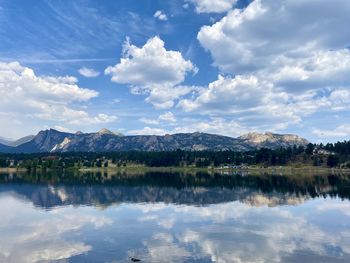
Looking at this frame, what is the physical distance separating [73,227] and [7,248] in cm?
1971

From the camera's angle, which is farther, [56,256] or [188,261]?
[56,256]

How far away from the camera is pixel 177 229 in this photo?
78.2 metres

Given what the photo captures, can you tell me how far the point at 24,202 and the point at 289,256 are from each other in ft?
329

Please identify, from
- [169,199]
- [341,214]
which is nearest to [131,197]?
[169,199]

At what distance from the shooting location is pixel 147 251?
58.8 m

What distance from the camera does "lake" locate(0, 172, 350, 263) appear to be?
57.2 m

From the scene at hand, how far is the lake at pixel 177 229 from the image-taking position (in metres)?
57.2

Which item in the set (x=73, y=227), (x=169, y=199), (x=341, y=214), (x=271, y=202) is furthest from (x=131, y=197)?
(x=341, y=214)

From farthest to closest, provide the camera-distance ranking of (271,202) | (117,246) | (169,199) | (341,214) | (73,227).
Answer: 1. (169,199)
2. (271,202)
3. (341,214)
4. (73,227)
5. (117,246)

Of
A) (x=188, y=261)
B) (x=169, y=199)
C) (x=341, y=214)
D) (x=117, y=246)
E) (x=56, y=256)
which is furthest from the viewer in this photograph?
(x=169, y=199)

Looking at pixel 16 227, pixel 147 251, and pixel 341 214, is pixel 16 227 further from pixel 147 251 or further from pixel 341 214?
pixel 341 214

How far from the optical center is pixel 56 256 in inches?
2240

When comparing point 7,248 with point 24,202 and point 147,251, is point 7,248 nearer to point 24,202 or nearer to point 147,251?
point 147,251

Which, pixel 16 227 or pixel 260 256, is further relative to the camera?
pixel 16 227
